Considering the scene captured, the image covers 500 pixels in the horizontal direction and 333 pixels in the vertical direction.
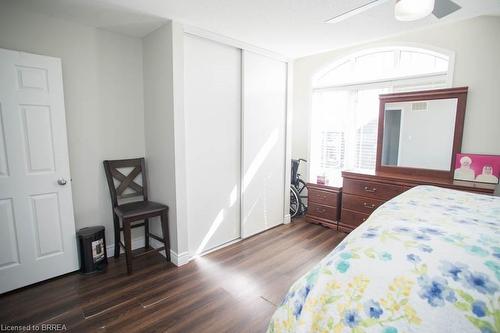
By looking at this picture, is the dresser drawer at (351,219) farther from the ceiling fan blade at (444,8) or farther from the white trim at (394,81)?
the ceiling fan blade at (444,8)

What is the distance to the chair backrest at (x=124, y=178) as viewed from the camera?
2646mm

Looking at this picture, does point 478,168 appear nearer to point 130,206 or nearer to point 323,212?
point 323,212

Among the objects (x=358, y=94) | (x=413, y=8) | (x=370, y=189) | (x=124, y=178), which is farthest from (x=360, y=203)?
(x=124, y=178)

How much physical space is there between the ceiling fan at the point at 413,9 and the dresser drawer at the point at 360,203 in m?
1.99

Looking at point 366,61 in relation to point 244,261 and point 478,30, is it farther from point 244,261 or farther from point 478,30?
point 244,261

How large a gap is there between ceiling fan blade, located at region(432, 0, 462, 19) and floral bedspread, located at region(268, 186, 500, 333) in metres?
1.96

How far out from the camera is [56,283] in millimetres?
2287

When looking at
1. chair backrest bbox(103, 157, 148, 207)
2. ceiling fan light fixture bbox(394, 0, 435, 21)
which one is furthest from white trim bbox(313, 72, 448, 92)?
chair backrest bbox(103, 157, 148, 207)

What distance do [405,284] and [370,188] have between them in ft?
8.22

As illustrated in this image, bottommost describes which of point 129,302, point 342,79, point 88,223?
point 129,302

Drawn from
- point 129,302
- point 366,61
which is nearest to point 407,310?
point 129,302

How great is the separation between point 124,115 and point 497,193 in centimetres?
400

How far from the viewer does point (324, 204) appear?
3.64 metres

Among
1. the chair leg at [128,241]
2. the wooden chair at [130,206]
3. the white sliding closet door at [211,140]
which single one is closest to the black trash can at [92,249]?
the wooden chair at [130,206]
